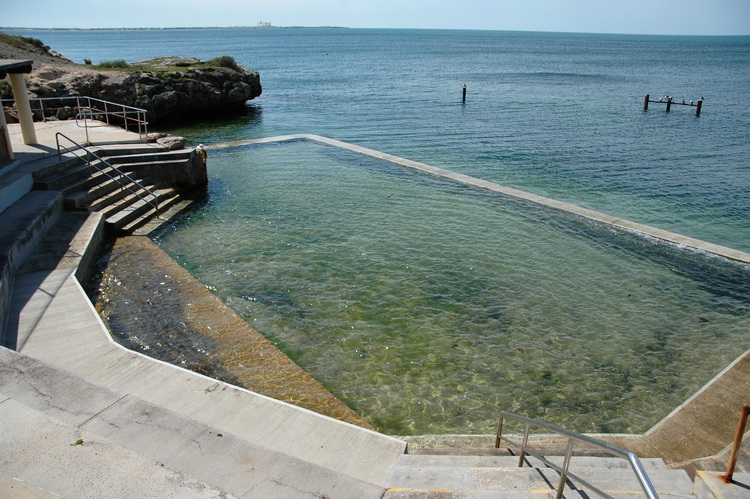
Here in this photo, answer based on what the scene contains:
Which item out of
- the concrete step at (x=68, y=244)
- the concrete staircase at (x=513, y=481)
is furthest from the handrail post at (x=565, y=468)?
the concrete step at (x=68, y=244)

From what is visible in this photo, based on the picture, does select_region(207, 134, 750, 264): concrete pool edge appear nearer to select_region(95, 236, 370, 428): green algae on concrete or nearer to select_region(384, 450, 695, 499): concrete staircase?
select_region(384, 450, 695, 499): concrete staircase

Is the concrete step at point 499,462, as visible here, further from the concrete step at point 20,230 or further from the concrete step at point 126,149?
the concrete step at point 126,149

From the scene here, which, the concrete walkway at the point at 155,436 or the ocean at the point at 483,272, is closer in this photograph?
the concrete walkway at the point at 155,436

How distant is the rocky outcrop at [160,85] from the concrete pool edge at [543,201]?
11637 mm

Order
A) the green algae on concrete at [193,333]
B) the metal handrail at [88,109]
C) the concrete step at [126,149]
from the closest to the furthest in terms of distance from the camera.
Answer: the green algae on concrete at [193,333] → the concrete step at [126,149] → the metal handrail at [88,109]

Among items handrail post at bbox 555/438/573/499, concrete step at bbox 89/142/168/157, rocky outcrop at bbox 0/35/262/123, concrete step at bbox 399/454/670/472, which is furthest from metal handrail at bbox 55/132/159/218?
handrail post at bbox 555/438/573/499

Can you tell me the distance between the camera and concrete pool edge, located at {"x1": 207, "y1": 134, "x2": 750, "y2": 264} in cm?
1559

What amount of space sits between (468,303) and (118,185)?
12.1 m

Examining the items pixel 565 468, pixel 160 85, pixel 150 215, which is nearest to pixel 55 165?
pixel 150 215

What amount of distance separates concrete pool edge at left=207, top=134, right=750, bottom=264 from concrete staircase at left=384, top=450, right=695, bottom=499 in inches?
450

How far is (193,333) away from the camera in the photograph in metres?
10.3

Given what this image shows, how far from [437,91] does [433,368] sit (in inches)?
1921

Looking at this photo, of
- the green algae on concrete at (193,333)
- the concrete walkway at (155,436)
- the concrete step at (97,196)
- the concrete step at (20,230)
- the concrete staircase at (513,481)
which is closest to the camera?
the concrete walkway at (155,436)

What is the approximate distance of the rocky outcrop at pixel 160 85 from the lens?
33000 mm
